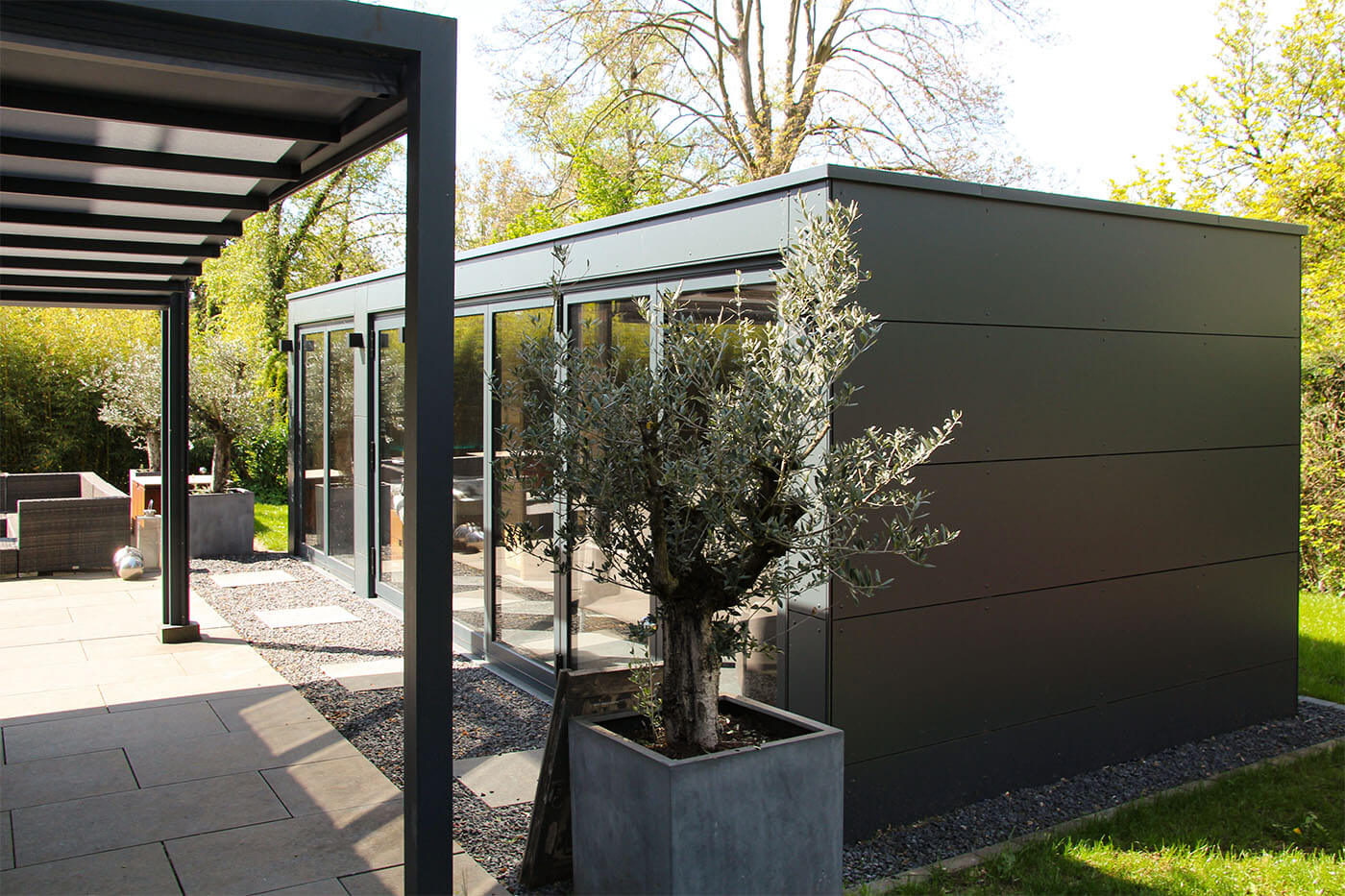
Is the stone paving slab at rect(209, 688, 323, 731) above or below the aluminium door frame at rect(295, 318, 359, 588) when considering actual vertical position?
below

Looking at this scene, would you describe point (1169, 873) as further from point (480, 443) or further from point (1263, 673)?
point (480, 443)

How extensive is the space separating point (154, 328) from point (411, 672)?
1603 centimetres

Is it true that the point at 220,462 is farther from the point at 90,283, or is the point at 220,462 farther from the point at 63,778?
the point at 63,778

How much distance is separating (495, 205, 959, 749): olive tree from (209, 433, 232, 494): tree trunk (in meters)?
8.62

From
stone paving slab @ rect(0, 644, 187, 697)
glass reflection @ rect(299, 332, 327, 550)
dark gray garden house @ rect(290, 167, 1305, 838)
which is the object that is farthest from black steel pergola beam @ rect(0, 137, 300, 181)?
glass reflection @ rect(299, 332, 327, 550)

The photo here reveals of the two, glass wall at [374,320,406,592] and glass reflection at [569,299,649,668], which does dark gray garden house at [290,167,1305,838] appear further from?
glass wall at [374,320,406,592]

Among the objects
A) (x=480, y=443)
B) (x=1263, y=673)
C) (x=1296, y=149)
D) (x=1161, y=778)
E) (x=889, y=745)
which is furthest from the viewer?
(x=1296, y=149)

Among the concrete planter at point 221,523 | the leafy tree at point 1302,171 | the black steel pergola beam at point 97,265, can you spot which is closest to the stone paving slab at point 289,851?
the black steel pergola beam at point 97,265

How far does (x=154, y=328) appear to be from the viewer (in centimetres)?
1688

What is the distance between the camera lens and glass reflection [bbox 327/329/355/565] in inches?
365

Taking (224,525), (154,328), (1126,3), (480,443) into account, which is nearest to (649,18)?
(1126,3)

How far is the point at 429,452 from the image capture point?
293 centimetres

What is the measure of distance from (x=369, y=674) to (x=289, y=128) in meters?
3.81

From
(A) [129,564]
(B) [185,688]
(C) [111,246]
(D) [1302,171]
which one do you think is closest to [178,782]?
(B) [185,688]
